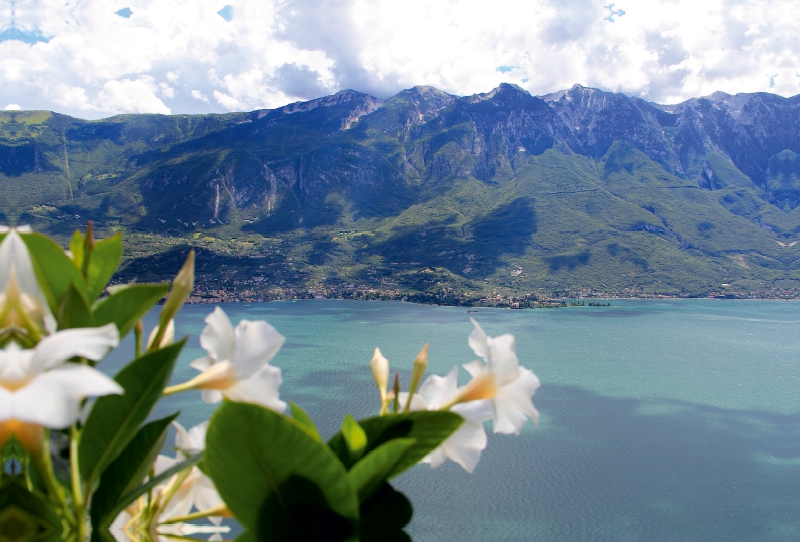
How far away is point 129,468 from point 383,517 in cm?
20

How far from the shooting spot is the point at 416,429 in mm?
365

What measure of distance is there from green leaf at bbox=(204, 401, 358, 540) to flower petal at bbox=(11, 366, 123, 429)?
0.06 m

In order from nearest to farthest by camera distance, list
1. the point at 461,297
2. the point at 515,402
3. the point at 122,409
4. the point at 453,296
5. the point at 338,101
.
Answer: the point at 122,409, the point at 515,402, the point at 461,297, the point at 453,296, the point at 338,101

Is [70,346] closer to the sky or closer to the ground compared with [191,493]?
closer to the sky

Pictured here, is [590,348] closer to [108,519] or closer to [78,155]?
[108,519]

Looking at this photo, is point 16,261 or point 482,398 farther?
point 482,398

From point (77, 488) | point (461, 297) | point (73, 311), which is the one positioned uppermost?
point (73, 311)

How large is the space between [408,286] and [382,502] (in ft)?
198

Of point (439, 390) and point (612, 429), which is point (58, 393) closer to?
point (439, 390)

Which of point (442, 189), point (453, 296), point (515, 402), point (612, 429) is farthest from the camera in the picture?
point (442, 189)

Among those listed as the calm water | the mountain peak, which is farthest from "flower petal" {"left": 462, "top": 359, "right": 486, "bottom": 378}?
the mountain peak

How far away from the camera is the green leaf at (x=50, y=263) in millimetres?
359

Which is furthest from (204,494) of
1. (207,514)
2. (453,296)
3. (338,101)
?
(338,101)

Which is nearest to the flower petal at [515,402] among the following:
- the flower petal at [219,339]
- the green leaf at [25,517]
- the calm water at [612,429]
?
the flower petal at [219,339]
